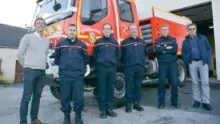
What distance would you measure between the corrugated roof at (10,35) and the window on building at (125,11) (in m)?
18.8

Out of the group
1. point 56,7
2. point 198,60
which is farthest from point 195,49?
point 56,7

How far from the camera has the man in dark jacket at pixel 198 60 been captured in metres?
3.96

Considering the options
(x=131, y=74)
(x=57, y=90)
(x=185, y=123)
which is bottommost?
(x=185, y=123)

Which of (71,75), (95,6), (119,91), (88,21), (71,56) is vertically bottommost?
(119,91)

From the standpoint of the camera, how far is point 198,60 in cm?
406

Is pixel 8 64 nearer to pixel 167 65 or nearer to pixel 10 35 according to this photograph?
pixel 10 35

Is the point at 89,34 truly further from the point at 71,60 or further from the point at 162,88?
the point at 162,88

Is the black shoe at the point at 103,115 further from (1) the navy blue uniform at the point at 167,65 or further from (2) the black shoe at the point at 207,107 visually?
(2) the black shoe at the point at 207,107

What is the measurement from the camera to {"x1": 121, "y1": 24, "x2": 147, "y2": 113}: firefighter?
388cm

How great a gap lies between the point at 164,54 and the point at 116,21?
4.40 ft

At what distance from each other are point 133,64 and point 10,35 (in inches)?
900

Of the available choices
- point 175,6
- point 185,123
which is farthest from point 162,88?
point 175,6

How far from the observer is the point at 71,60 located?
3.14m

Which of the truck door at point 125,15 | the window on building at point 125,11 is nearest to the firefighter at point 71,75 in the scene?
the truck door at point 125,15
